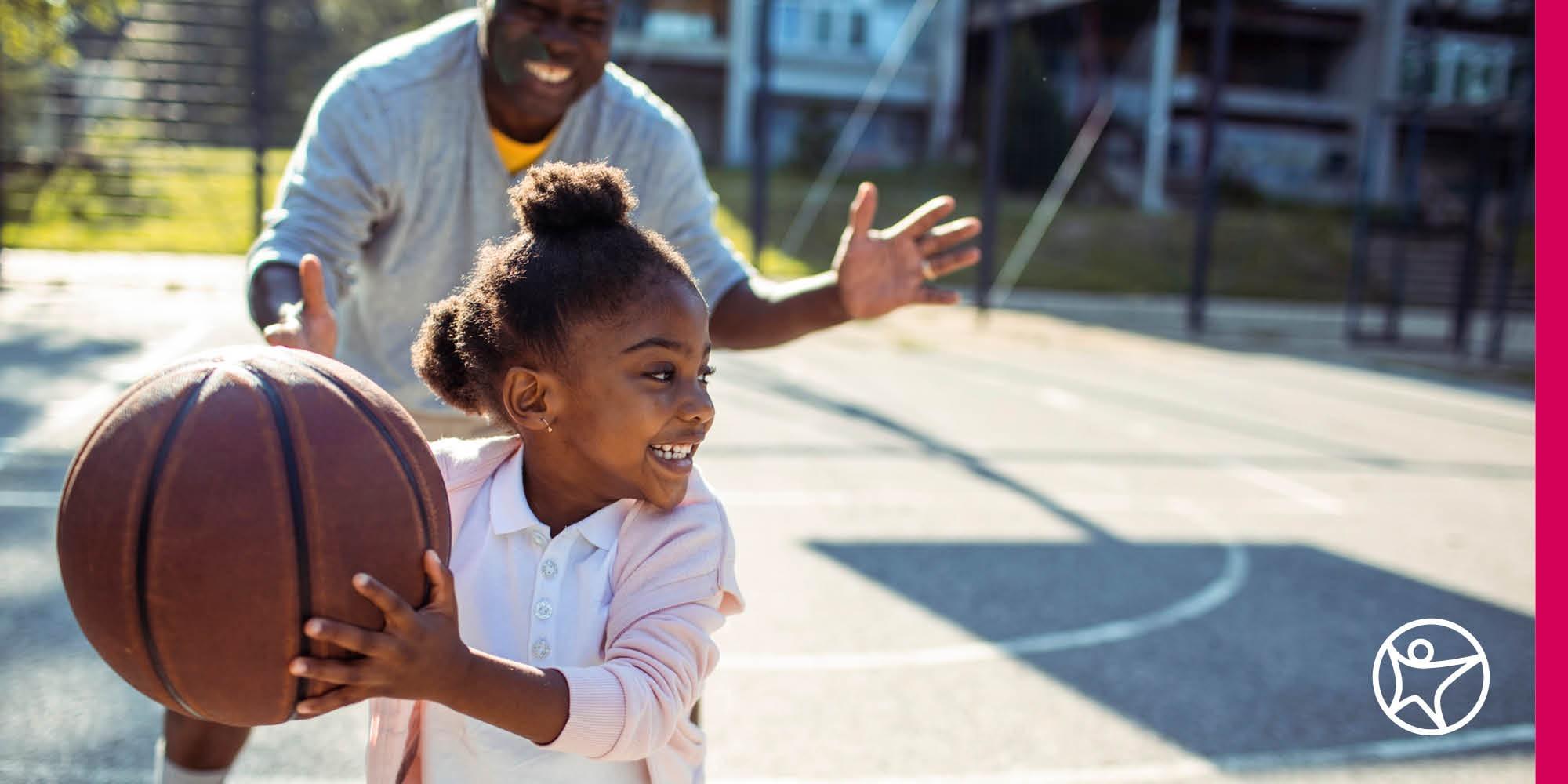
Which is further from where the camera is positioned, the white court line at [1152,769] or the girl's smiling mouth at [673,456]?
the white court line at [1152,769]

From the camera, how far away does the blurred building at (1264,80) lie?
31781 millimetres

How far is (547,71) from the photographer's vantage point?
107 inches

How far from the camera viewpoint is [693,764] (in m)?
2.09

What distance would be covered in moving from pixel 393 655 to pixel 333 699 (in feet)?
0.43

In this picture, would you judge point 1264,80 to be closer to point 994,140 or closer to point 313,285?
point 994,140

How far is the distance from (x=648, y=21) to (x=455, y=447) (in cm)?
3321

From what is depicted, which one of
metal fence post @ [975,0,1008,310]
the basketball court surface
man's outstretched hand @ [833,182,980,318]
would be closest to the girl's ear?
man's outstretched hand @ [833,182,980,318]

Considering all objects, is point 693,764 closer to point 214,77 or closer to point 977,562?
point 977,562

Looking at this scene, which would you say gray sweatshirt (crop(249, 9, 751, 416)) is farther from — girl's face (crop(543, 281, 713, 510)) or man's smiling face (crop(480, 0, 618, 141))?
girl's face (crop(543, 281, 713, 510))

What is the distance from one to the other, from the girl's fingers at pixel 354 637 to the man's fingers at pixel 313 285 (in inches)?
31.9

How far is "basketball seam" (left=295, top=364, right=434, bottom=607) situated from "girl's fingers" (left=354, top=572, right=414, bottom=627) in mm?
159

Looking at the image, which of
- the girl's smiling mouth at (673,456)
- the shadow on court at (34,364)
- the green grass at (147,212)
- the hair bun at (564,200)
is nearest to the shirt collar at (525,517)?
the girl's smiling mouth at (673,456)

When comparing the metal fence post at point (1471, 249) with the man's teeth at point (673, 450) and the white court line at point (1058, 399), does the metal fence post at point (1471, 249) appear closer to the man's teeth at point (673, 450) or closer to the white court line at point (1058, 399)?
the white court line at point (1058, 399)

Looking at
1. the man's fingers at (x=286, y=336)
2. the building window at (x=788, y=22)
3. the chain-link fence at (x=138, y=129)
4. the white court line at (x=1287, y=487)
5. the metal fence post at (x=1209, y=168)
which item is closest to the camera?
the man's fingers at (x=286, y=336)
